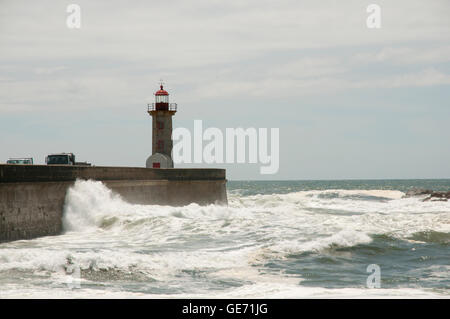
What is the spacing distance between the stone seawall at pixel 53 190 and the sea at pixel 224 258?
→ 44 centimetres

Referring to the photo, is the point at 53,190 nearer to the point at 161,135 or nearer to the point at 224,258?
the point at 224,258

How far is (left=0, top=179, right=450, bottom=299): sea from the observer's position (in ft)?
27.5

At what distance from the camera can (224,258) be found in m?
11.1

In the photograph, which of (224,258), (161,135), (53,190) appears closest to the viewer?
(224,258)

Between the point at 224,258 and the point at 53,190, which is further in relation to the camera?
the point at 53,190

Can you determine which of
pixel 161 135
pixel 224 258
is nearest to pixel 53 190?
pixel 224 258

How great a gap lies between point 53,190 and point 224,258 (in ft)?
24.2

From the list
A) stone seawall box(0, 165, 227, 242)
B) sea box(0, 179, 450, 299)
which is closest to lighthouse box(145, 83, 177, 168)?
stone seawall box(0, 165, 227, 242)

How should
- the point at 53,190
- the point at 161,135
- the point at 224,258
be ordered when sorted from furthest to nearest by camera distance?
the point at 161,135
the point at 53,190
the point at 224,258
